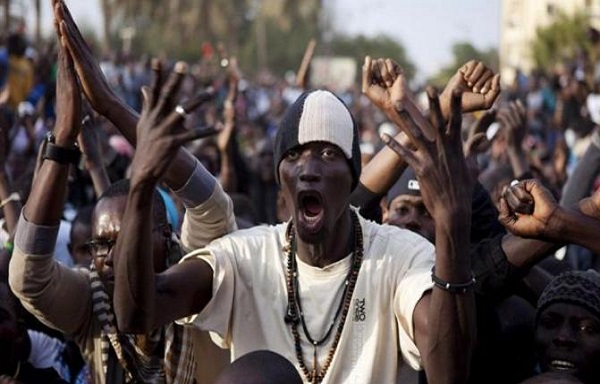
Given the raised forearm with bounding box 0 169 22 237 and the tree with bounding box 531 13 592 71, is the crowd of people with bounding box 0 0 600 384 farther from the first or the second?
the tree with bounding box 531 13 592 71

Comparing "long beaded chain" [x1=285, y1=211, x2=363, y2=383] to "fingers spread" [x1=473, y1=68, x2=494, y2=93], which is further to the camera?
"fingers spread" [x1=473, y1=68, x2=494, y2=93]

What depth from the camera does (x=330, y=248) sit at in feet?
14.1

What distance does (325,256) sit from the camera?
4293mm

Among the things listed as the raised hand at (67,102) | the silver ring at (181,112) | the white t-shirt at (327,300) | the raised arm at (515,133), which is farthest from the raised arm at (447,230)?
the raised arm at (515,133)

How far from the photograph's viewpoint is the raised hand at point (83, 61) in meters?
4.25

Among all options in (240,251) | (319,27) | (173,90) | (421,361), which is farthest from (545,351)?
(319,27)

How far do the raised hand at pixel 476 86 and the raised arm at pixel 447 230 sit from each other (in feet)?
2.38

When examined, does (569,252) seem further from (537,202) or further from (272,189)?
(272,189)

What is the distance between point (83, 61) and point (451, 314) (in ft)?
4.65

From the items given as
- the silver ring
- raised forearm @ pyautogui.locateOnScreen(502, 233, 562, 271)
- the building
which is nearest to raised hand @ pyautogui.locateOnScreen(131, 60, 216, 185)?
the silver ring

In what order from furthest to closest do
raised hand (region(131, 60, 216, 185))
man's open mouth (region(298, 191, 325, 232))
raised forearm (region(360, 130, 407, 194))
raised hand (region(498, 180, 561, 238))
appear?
1. raised forearm (region(360, 130, 407, 194))
2. man's open mouth (region(298, 191, 325, 232))
3. raised hand (region(498, 180, 561, 238))
4. raised hand (region(131, 60, 216, 185))

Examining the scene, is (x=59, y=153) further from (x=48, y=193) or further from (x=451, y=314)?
(x=451, y=314)

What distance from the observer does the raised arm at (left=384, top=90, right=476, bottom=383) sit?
371 centimetres

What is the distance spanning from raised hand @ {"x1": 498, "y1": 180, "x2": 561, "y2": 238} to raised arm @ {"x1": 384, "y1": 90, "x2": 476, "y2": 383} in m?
0.29
